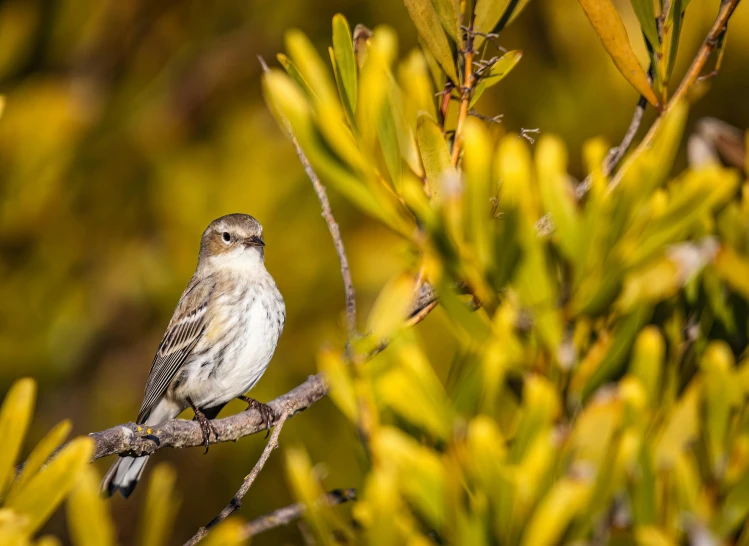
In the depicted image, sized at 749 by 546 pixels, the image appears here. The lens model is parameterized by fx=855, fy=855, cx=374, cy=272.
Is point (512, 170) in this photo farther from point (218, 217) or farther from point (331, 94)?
point (218, 217)

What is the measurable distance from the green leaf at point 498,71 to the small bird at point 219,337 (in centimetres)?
172

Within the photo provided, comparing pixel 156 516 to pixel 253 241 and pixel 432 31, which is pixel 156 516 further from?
pixel 253 241

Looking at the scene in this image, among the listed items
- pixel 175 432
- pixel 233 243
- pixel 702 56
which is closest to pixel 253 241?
pixel 233 243

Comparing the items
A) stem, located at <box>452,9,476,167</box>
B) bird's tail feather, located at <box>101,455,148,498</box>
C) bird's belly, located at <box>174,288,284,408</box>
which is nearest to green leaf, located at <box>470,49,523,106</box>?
stem, located at <box>452,9,476,167</box>

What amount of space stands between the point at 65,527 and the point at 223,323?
0.90m

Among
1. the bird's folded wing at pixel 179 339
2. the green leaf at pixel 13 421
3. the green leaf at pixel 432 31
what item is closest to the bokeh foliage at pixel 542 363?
the green leaf at pixel 432 31

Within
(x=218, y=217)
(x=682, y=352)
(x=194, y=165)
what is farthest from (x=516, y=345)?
(x=194, y=165)

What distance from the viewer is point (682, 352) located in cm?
86

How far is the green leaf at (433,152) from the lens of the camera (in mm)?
855

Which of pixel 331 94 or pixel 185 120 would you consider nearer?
pixel 331 94

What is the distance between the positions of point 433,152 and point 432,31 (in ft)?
0.56

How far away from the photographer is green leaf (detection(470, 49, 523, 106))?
3.50ft

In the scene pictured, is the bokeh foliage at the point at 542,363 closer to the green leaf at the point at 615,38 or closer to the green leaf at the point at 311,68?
the green leaf at the point at 311,68

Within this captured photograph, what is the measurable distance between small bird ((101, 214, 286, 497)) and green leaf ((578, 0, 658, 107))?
1896 mm
